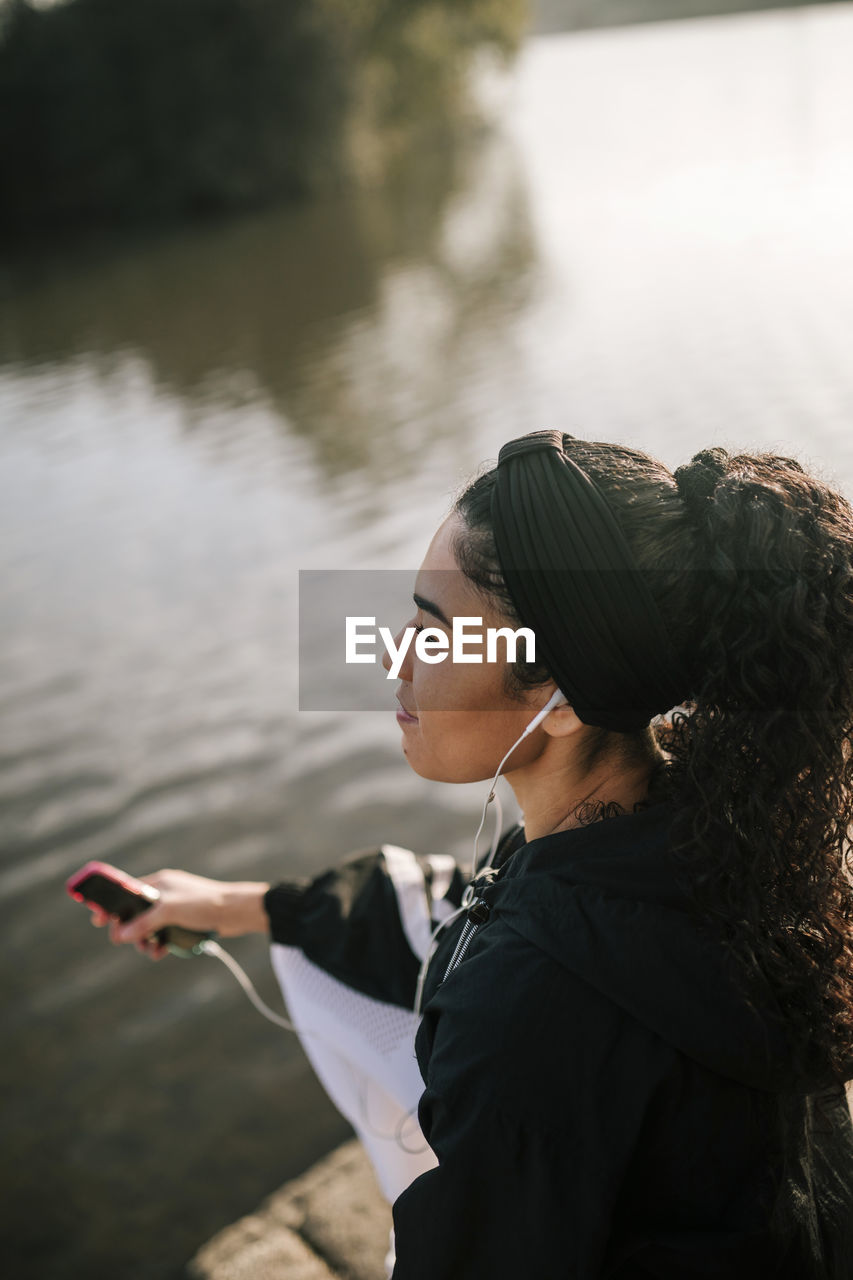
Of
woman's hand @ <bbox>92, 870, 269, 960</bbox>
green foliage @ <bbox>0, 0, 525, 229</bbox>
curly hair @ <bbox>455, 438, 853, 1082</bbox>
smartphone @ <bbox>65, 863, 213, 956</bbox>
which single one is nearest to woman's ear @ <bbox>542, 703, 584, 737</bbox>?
curly hair @ <bbox>455, 438, 853, 1082</bbox>

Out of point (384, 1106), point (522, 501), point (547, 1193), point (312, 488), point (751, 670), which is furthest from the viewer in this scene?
point (312, 488)

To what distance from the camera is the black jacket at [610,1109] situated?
51.4 inches

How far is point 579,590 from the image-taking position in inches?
57.7

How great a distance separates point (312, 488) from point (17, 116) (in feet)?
94.3

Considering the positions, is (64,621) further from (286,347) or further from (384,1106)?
(286,347)

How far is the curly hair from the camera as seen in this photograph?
4.60ft

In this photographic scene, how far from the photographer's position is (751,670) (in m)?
1.41

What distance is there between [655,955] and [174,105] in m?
33.2

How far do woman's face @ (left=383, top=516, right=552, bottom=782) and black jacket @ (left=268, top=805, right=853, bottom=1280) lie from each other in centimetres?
29

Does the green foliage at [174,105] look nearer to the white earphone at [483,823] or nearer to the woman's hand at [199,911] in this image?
the woman's hand at [199,911]

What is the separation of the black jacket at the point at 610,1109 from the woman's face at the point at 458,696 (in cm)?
29

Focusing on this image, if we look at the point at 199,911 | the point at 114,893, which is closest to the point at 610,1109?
the point at 199,911

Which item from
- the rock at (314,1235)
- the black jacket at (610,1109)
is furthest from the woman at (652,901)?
the rock at (314,1235)

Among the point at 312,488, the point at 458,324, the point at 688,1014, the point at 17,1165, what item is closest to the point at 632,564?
the point at 688,1014
